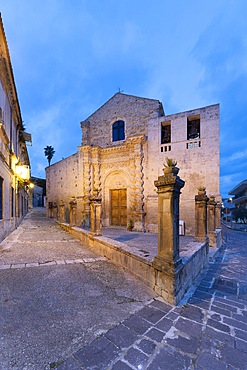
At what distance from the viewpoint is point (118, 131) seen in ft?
43.9

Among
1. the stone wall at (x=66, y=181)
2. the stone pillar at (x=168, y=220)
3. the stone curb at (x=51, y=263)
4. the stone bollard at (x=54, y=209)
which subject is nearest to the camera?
the stone pillar at (x=168, y=220)

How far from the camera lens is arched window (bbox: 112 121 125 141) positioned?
520 inches

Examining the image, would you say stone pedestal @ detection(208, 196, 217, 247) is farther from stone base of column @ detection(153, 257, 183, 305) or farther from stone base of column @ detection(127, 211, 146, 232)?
stone base of column @ detection(153, 257, 183, 305)

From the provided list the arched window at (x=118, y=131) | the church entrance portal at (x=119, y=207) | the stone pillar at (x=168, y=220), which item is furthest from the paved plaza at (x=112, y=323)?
the arched window at (x=118, y=131)

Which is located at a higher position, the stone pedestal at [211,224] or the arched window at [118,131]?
the arched window at [118,131]

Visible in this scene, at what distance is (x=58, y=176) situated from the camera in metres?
18.1

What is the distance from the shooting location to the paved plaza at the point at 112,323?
6.20 feet

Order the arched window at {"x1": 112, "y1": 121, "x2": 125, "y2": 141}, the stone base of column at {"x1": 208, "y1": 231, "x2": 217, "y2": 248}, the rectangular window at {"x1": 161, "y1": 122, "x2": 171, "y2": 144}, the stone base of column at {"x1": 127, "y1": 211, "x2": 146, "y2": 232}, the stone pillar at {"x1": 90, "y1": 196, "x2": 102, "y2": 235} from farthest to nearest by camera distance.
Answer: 1. the arched window at {"x1": 112, "y1": 121, "x2": 125, "y2": 141}
2. the rectangular window at {"x1": 161, "y1": 122, "x2": 171, "y2": 144}
3. the stone base of column at {"x1": 127, "y1": 211, "x2": 146, "y2": 232}
4. the stone base of column at {"x1": 208, "y1": 231, "x2": 217, "y2": 248}
5. the stone pillar at {"x1": 90, "y1": 196, "x2": 102, "y2": 235}

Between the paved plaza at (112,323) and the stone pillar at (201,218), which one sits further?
the stone pillar at (201,218)

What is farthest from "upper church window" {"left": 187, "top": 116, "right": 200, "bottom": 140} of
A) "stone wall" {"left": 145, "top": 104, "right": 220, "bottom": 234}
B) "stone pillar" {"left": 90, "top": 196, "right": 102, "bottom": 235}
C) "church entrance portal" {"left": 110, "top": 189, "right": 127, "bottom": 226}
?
"stone pillar" {"left": 90, "top": 196, "right": 102, "bottom": 235}

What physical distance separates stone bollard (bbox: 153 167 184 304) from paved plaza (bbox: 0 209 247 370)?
0.90 ft

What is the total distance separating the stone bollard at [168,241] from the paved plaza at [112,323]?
0.27 m

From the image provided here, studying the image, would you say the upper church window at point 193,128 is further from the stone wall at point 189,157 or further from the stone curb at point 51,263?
the stone curb at point 51,263

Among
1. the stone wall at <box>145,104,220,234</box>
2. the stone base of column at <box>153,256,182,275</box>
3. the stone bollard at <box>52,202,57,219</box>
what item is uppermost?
the stone wall at <box>145,104,220,234</box>
